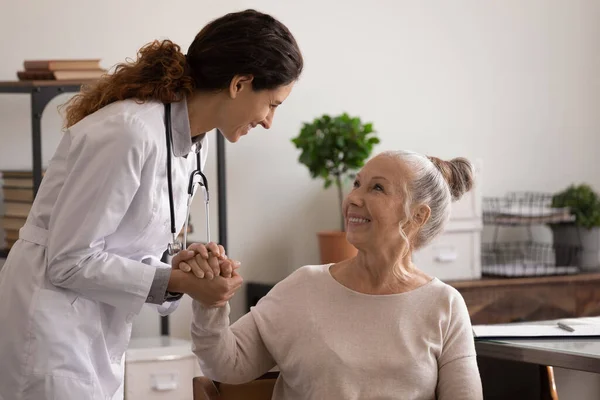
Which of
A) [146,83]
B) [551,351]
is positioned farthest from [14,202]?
[551,351]

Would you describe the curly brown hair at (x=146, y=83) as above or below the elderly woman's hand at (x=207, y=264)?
above

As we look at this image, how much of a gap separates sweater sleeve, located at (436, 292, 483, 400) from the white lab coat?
0.61 meters

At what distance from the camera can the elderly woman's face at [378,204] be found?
200 cm

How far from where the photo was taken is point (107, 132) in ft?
5.30

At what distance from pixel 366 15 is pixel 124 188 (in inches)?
97.4

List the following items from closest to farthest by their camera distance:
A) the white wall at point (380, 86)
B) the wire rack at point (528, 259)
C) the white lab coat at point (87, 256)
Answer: the white lab coat at point (87, 256) → the white wall at point (380, 86) → the wire rack at point (528, 259)

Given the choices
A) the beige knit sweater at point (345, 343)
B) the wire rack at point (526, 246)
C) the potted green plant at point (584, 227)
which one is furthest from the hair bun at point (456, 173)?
the potted green plant at point (584, 227)

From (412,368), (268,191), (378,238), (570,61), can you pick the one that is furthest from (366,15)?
(412,368)

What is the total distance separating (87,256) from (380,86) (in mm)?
2519

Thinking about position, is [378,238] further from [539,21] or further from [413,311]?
[539,21]

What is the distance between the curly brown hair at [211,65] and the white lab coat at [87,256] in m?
0.05

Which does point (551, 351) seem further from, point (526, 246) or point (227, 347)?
point (526, 246)

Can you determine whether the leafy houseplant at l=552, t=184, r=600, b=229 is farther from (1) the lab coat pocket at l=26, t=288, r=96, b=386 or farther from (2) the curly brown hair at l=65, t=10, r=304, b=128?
(1) the lab coat pocket at l=26, t=288, r=96, b=386

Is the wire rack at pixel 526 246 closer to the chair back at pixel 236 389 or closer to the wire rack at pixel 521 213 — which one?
the wire rack at pixel 521 213
